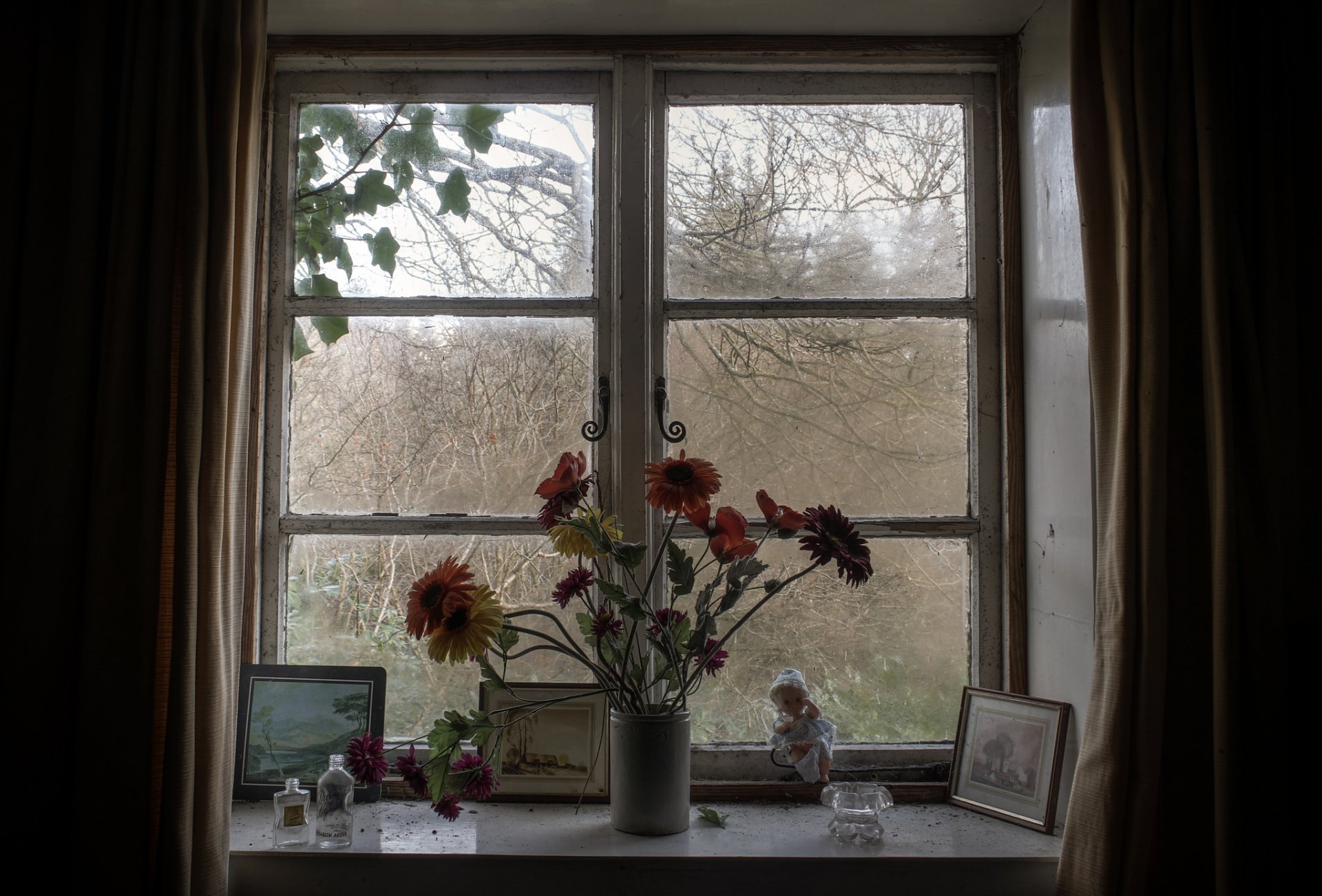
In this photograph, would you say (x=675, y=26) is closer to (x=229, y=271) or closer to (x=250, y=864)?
(x=229, y=271)

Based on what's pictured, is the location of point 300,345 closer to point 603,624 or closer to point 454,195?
point 454,195

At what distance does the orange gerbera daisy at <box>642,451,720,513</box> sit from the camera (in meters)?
1.31

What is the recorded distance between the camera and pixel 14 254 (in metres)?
1.32

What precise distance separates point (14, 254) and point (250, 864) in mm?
987

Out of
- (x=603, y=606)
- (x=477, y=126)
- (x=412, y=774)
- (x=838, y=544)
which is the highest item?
(x=477, y=126)

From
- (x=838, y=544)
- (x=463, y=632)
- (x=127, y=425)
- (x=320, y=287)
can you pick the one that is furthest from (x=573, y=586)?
(x=320, y=287)

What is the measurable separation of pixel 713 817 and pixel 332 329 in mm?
1110

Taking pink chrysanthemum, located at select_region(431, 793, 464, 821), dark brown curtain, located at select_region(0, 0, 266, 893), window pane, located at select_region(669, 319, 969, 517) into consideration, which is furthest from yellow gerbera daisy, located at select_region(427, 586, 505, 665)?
window pane, located at select_region(669, 319, 969, 517)

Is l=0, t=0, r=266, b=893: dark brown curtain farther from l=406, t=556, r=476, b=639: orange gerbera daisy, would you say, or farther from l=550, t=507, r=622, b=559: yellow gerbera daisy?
l=550, t=507, r=622, b=559: yellow gerbera daisy

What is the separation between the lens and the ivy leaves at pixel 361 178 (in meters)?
1.66

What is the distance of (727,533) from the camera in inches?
52.9

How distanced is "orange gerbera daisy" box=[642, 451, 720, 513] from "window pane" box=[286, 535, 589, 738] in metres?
0.40

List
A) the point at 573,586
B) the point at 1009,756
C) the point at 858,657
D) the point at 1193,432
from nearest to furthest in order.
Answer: the point at 1193,432 < the point at 573,586 < the point at 1009,756 < the point at 858,657

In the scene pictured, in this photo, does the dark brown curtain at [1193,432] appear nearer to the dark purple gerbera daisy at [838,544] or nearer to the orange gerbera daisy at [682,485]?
the dark purple gerbera daisy at [838,544]
